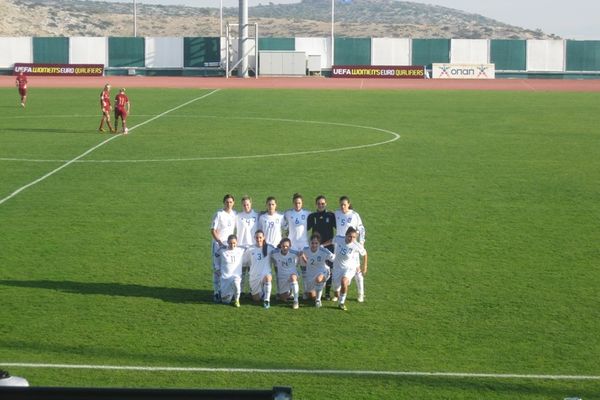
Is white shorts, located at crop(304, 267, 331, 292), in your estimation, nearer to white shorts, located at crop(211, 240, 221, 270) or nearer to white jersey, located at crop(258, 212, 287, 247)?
white jersey, located at crop(258, 212, 287, 247)

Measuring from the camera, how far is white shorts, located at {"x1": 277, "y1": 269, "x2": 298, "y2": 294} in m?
14.5

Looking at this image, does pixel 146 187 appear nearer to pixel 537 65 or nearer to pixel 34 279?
pixel 34 279

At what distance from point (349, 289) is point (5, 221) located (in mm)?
8444

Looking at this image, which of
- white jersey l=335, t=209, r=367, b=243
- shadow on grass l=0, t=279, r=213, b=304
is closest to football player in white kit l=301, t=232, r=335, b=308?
white jersey l=335, t=209, r=367, b=243

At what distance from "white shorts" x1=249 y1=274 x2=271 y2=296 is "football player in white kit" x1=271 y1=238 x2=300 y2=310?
28cm

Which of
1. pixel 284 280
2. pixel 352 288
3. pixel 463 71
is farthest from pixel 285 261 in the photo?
pixel 463 71

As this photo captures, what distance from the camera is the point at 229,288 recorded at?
14531 millimetres

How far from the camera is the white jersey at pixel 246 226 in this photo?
595 inches

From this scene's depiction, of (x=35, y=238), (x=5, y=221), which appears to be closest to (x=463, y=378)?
(x=35, y=238)

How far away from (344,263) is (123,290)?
11.2 feet

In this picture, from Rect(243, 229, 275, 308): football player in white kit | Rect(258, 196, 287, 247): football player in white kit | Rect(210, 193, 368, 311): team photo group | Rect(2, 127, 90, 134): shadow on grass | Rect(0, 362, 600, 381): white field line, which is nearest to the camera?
Rect(0, 362, 600, 381): white field line

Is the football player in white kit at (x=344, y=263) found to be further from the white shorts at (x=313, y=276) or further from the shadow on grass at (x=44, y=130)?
the shadow on grass at (x=44, y=130)

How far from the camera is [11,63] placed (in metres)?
84.9

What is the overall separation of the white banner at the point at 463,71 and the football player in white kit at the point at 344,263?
67.5 metres
